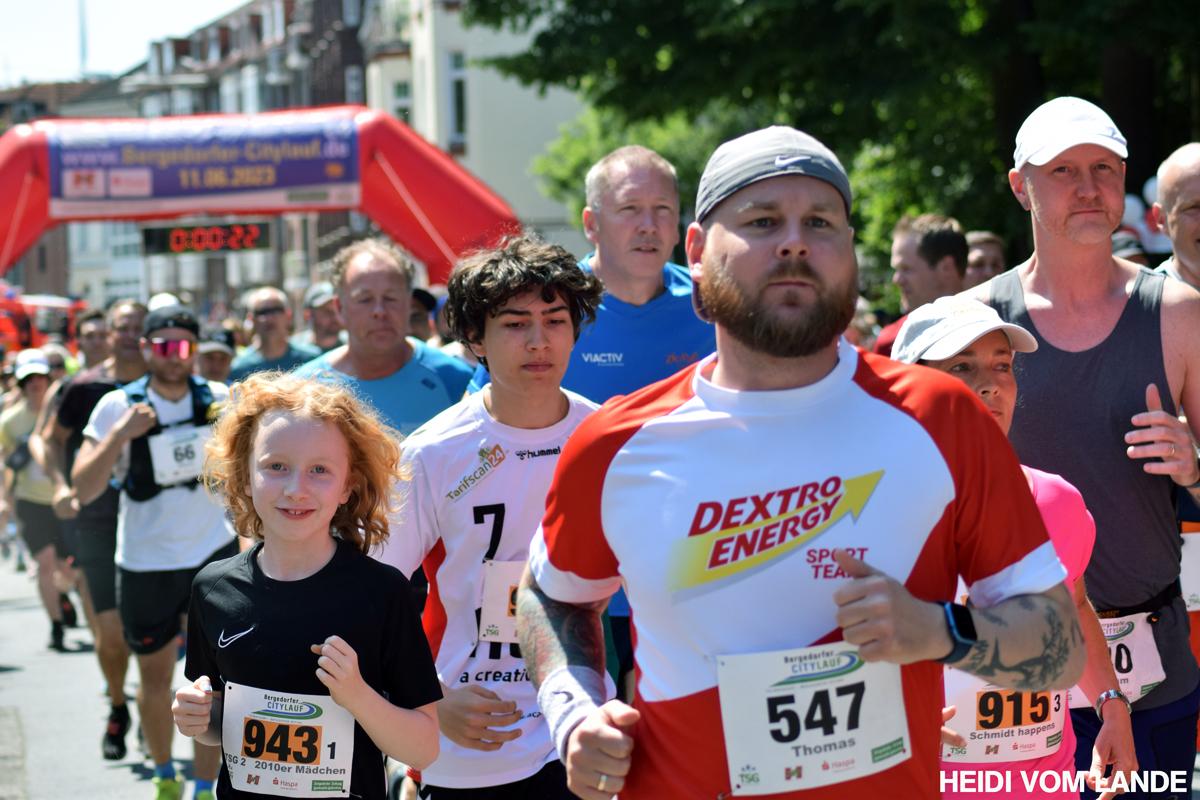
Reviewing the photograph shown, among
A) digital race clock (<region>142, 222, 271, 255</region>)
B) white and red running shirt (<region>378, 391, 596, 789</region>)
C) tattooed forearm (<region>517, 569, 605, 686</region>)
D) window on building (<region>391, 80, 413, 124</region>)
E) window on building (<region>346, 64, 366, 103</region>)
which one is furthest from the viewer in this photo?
window on building (<region>346, 64, 366, 103</region>)

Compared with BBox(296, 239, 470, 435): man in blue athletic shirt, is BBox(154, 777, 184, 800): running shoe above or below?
below

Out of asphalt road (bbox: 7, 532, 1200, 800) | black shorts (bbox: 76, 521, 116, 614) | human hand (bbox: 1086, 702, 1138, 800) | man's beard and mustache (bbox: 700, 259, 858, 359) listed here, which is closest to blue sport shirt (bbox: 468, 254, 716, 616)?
human hand (bbox: 1086, 702, 1138, 800)

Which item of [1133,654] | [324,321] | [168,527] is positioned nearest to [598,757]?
[1133,654]

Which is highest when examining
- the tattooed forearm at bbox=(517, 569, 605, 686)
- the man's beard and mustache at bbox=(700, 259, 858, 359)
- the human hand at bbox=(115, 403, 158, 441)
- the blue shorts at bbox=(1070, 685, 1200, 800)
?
the man's beard and mustache at bbox=(700, 259, 858, 359)

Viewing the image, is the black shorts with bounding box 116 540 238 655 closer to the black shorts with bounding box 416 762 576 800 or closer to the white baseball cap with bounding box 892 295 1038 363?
the black shorts with bounding box 416 762 576 800

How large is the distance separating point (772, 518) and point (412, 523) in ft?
5.54

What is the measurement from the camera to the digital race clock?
16.8 metres

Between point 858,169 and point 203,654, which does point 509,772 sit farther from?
point 858,169

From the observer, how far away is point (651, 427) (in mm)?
2658

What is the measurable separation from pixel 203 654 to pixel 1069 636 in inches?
78.9

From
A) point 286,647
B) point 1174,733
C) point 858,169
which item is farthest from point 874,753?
point 858,169

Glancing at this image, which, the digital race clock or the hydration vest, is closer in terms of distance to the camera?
the hydration vest

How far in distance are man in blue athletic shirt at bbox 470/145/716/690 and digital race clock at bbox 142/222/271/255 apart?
462 inches

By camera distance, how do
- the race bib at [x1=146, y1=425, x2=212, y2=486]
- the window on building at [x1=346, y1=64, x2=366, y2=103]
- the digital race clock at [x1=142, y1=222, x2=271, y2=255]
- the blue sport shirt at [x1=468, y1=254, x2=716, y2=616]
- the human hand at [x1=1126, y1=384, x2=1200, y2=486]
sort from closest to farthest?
the human hand at [x1=1126, y1=384, x2=1200, y2=486], the blue sport shirt at [x1=468, y1=254, x2=716, y2=616], the race bib at [x1=146, y1=425, x2=212, y2=486], the digital race clock at [x1=142, y1=222, x2=271, y2=255], the window on building at [x1=346, y1=64, x2=366, y2=103]
